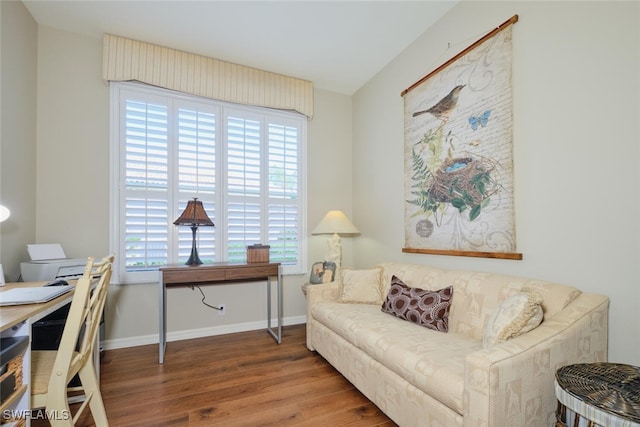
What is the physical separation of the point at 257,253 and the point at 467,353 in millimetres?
2109

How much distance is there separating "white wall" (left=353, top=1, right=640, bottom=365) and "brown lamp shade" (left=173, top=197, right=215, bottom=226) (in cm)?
232

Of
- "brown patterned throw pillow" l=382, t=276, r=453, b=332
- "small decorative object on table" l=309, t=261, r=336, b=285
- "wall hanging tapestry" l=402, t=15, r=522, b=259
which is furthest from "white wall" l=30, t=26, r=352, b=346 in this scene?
"wall hanging tapestry" l=402, t=15, r=522, b=259

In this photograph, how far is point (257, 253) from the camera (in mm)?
3139

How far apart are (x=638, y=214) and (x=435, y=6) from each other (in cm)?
207

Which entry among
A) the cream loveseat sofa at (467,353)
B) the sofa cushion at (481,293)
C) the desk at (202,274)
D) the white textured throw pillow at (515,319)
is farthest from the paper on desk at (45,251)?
the white textured throw pillow at (515,319)

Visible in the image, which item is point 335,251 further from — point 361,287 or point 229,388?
point 229,388

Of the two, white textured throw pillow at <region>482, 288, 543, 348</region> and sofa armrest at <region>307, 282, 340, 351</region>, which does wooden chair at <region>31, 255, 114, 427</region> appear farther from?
white textured throw pillow at <region>482, 288, 543, 348</region>

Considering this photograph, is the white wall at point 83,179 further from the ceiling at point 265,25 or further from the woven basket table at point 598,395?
the woven basket table at point 598,395

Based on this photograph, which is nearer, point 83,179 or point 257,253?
point 83,179

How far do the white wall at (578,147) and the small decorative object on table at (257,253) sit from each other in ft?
6.13

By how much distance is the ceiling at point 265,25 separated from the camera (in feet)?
8.11

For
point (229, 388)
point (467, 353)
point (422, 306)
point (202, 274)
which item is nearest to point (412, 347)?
point (467, 353)

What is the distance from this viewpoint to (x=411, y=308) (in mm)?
2180

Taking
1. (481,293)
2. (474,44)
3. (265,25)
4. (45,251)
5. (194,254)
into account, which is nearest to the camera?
(481,293)
